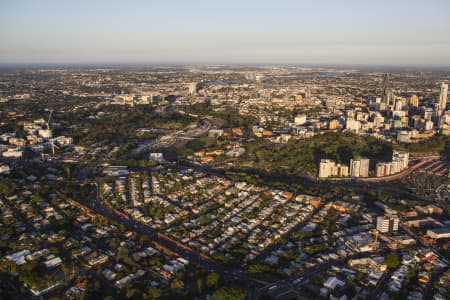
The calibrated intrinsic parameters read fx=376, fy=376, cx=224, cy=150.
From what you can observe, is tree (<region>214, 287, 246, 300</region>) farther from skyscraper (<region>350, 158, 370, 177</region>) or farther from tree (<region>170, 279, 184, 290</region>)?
skyscraper (<region>350, 158, 370, 177</region>)

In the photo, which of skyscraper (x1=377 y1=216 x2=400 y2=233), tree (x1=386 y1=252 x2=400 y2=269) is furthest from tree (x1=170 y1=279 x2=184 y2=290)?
skyscraper (x1=377 y1=216 x2=400 y2=233)

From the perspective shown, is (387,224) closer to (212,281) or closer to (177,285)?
(212,281)

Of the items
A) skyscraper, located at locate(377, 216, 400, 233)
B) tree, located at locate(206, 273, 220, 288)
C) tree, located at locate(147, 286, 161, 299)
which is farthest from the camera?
skyscraper, located at locate(377, 216, 400, 233)

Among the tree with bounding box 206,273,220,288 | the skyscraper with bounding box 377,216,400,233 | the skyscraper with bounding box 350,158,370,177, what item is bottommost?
the tree with bounding box 206,273,220,288

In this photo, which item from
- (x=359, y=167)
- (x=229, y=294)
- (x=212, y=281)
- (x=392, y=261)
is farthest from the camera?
(x=359, y=167)

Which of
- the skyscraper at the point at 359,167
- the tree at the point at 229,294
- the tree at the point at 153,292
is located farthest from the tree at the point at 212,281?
the skyscraper at the point at 359,167

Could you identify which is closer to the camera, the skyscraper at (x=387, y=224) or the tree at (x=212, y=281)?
the tree at (x=212, y=281)

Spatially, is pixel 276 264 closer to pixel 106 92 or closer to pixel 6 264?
pixel 6 264

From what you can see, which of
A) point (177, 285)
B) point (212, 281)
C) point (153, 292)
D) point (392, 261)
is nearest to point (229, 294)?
point (212, 281)

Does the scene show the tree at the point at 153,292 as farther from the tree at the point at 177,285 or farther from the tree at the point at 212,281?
the tree at the point at 212,281
